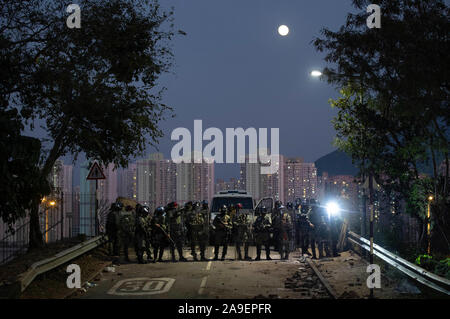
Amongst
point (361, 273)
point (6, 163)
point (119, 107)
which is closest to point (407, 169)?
point (361, 273)

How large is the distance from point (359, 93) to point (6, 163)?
502 inches

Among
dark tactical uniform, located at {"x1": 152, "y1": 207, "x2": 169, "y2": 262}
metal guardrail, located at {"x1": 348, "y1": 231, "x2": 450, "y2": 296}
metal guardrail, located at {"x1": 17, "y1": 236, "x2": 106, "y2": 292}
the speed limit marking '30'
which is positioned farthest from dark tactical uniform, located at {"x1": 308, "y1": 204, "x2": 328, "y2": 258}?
metal guardrail, located at {"x1": 17, "y1": 236, "x2": 106, "y2": 292}

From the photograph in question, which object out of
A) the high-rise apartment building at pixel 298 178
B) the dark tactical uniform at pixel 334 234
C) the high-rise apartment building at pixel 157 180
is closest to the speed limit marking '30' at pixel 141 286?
the dark tactical uniform at pixel 334 234

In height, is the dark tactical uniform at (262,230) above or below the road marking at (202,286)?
above

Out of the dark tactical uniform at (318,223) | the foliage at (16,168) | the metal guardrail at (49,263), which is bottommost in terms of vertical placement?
the metal guardrail at (49,263)

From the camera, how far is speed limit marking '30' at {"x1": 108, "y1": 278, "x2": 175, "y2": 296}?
436 inches

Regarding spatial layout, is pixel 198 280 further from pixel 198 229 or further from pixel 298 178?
pixel 298 178

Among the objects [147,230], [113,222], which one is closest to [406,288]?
[147,230]

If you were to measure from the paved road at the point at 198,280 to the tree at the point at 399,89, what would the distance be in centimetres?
477

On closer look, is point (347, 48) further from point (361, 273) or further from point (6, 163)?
point (6, 163)

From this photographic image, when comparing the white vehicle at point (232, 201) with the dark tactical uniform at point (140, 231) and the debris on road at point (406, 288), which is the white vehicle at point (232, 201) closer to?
the dark tactical uniform at point (140, 231)

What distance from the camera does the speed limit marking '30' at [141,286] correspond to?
36.3 feet

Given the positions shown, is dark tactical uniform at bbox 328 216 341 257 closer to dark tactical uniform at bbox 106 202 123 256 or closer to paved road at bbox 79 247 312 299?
paved road at bbox 79 247 312 299
